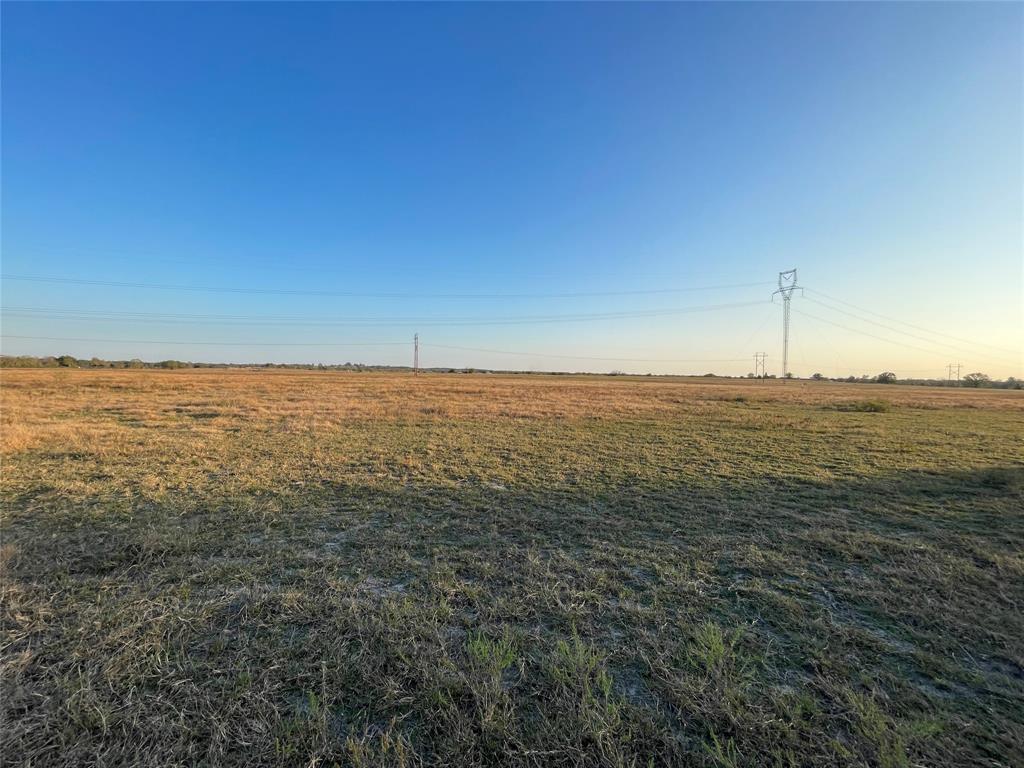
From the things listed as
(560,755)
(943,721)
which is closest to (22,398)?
(560,755)

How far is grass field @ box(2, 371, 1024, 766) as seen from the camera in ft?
6.98

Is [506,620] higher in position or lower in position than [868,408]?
lower

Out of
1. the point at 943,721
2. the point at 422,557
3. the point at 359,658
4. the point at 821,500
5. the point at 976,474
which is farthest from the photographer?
the point at 976,474

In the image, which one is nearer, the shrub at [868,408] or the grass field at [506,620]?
the grass field at [506,620]

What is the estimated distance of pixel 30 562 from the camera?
13.0 feet

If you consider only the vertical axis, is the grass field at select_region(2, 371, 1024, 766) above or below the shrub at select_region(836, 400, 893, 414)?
below

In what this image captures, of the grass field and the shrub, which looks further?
the shrub

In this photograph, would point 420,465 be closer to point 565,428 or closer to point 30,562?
point 30,562

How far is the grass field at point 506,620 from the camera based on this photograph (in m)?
2.13

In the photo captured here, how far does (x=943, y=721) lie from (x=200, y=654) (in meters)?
4.45

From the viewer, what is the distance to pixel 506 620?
10.5 ft

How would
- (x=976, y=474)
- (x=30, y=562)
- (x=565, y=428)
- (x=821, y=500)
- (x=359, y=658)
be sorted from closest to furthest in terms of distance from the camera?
(x=359, y=658)
(x=30, y=562)
(x=821, y=500)
(x=976, y=474)
(x=565, y=428)

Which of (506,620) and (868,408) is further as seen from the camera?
(868,408)

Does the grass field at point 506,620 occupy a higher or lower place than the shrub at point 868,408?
lower
